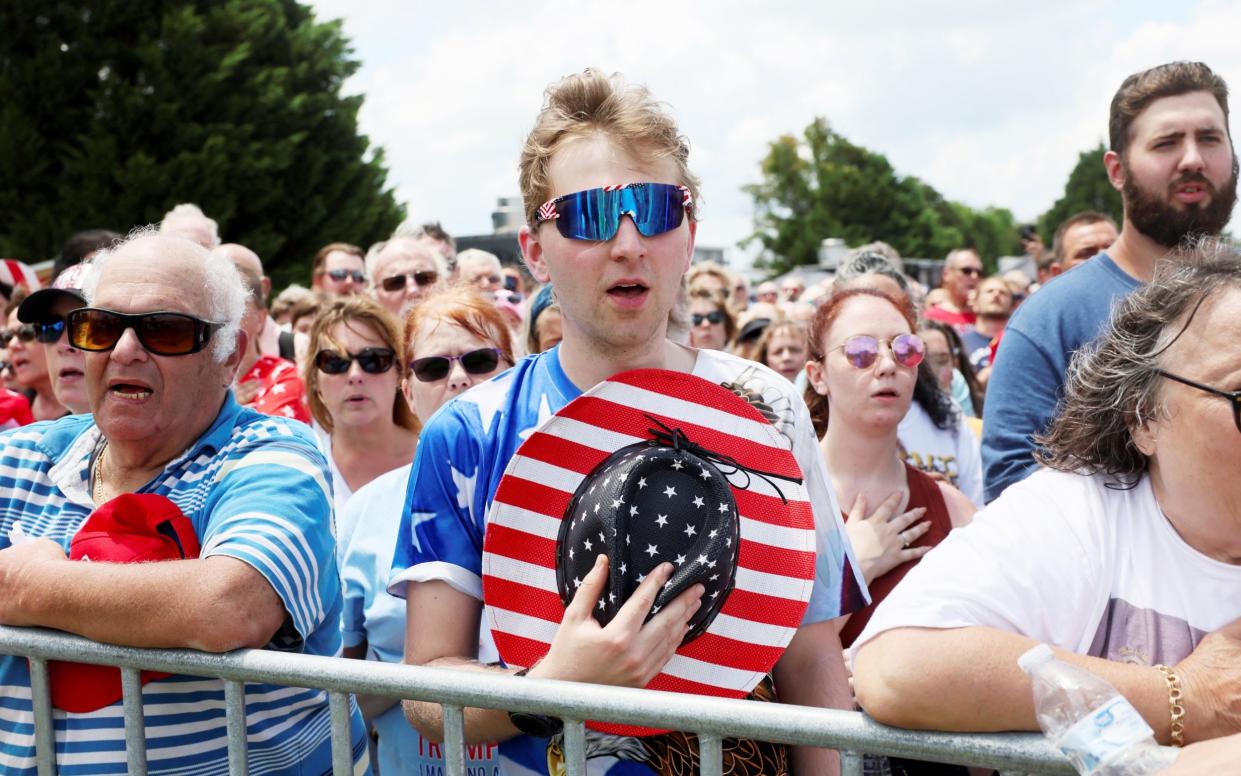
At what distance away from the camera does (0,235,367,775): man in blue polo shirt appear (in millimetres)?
2176

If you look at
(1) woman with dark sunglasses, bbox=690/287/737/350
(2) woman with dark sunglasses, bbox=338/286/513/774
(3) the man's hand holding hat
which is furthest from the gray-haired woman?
(1) woman with dark sunglasses, bbox=690/287/737/350

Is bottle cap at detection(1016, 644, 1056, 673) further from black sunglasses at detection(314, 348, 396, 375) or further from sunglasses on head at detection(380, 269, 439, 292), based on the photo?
sunglasses on head at detection(380, 269, 439, 292)

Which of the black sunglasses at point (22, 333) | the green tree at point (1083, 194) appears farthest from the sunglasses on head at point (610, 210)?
the green tree at point (1083, 194)

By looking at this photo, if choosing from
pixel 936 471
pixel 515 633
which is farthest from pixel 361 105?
pixel 515 633

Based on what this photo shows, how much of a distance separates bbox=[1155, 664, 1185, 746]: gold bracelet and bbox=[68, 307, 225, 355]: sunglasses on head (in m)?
2.01

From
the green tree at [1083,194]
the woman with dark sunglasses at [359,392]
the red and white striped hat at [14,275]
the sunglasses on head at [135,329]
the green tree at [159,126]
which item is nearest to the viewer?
the sunglasses on head at [135,329]

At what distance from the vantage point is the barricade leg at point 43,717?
2297 millimetres

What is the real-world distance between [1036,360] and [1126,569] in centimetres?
135

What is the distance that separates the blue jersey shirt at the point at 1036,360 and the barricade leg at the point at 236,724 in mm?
2073

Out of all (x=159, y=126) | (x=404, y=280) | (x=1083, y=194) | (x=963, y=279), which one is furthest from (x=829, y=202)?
(x=404, y=280)

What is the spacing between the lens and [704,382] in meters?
2.00

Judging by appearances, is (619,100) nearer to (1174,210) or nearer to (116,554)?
(116,554)

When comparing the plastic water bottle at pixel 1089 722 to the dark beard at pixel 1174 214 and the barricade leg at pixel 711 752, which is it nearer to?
the barricade leg at pixel 711 752

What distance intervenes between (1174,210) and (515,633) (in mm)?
2340
